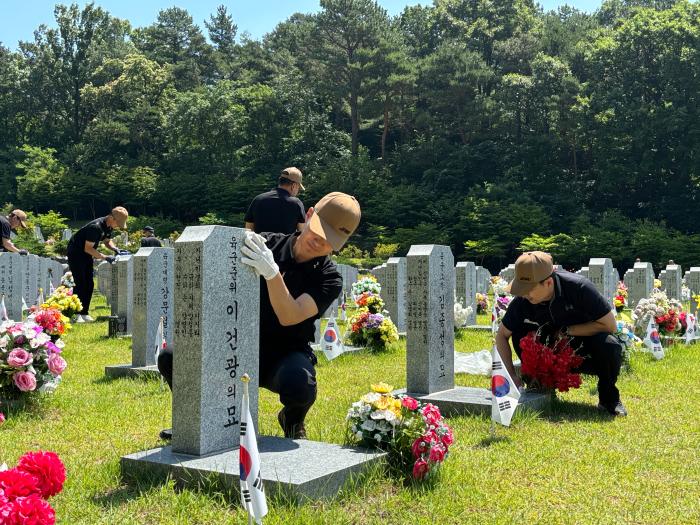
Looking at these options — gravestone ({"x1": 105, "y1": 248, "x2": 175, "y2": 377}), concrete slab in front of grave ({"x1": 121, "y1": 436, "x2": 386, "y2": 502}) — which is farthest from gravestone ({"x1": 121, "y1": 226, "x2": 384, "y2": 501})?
gravestone ({"x1": 105, "y1": 248, "x2": 175, "y2": 377})

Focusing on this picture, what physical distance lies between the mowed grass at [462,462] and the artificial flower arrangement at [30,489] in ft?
2.34

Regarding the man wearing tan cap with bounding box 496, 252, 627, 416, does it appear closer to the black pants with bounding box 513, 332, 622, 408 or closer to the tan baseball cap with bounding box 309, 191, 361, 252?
the black pants with bounding box 513, 332, 622, 408

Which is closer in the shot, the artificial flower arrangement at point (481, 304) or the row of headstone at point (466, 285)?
the row of headstone at point (466, 285)

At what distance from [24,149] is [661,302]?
53.9 metres

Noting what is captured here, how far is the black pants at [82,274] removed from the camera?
1236 centimetres

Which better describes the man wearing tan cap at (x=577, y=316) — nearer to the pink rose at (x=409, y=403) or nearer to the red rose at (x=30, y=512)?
the pink rose at (x=409, y=403)

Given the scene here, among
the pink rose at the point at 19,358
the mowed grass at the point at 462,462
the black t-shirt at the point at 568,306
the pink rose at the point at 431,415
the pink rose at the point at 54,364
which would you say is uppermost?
the black t-shirt at the point at 568,306

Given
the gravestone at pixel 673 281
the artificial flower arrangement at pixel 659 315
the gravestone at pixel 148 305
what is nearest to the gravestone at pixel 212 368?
the gravestone at pixel 148 305

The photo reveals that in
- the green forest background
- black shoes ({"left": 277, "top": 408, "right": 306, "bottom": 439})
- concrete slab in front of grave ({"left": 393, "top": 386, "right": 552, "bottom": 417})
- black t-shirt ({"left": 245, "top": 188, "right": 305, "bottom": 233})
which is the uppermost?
the green forest background

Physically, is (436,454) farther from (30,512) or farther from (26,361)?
(26,361)

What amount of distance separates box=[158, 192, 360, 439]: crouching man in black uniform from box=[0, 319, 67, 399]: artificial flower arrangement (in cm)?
166

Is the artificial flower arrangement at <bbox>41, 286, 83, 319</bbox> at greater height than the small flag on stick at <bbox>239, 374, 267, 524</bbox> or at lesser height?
greater

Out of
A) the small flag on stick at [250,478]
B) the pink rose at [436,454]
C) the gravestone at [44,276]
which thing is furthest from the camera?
the gravestone at [44,276]

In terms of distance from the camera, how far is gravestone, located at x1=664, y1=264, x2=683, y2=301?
16.0 meters
